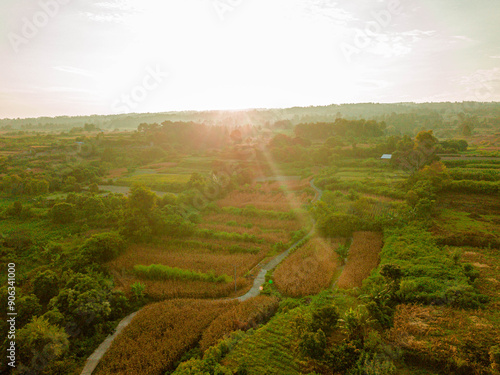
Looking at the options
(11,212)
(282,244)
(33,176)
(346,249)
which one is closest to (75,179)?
(33,176)

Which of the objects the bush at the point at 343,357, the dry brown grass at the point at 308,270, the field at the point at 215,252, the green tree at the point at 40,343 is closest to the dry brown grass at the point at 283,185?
the field at the point at 215,252

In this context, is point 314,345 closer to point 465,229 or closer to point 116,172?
point 465,229

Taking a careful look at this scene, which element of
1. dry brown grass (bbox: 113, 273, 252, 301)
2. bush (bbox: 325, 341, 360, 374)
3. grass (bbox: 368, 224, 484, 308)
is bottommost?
dry brown grass (bbox: 113, 273, 252, 301)

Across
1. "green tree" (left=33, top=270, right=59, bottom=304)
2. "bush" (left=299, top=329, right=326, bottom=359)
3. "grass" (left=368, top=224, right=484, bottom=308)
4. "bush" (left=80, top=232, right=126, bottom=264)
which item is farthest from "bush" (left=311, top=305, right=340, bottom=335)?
"bush" (left=80, top=232, right=126, bottom=264)

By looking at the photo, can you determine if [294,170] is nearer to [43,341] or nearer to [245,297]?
[245,297]

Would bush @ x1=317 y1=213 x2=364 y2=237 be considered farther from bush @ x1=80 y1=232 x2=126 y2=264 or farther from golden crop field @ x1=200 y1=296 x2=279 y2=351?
bush @ x1=80 y1=232 x2=126 y2=264

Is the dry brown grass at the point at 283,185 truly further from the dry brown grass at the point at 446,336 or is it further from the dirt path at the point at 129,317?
the dry brown grass at the point at 446,336

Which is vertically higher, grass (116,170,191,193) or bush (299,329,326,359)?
grass (116,170,191,193)

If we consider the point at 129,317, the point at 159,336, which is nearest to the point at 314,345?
the point at 159,336
